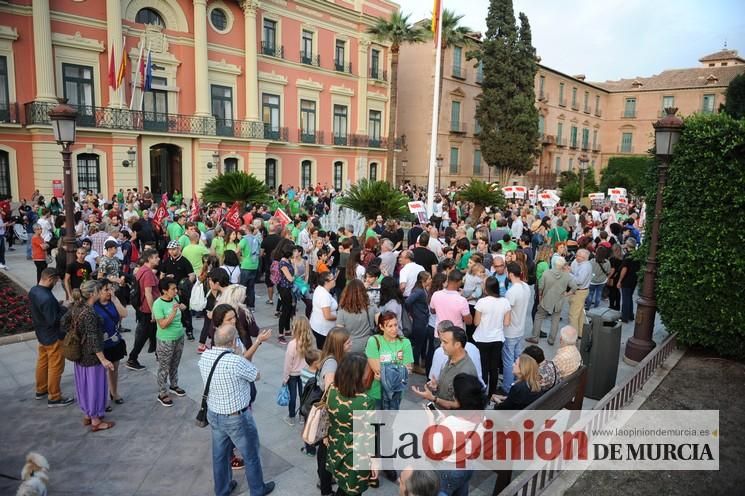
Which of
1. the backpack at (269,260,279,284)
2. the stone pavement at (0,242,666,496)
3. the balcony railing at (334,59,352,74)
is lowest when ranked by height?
the stone pavement at (0,242,666,496)

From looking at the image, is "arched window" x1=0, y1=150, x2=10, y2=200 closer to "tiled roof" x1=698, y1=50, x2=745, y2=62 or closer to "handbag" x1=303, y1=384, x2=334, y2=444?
"handbag" x1=303, y1=384, x2=334, y2=444

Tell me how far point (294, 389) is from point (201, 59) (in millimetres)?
25808

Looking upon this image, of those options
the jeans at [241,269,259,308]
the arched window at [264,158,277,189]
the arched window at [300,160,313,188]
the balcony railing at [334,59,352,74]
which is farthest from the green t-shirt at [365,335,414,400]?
the balcony railing at [334,59,352,74]

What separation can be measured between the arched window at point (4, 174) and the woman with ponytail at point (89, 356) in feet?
70.3

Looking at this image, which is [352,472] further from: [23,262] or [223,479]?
[23,262]

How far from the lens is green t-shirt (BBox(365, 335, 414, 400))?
500 cm

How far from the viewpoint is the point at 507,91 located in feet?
120

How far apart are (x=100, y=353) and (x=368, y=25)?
33752 mm

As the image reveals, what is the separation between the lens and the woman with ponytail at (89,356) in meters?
5.61

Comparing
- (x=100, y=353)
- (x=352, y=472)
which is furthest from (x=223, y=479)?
(x=100, y=353)

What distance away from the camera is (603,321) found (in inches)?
287

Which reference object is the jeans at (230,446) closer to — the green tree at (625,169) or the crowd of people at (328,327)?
the crowd of people at (328,327)

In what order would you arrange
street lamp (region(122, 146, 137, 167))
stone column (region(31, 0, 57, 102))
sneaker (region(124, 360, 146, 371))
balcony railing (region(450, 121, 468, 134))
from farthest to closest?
balcony railing (region(450, 121, 468, 134)) < street lamp (region(122, 146, 137, 167)) < stone column (region(31, 0, 57, 102)) < sneaker (region(124, 360, 146, 371))

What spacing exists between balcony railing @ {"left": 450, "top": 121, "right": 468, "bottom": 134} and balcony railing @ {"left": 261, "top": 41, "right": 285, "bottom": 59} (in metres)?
15.0
